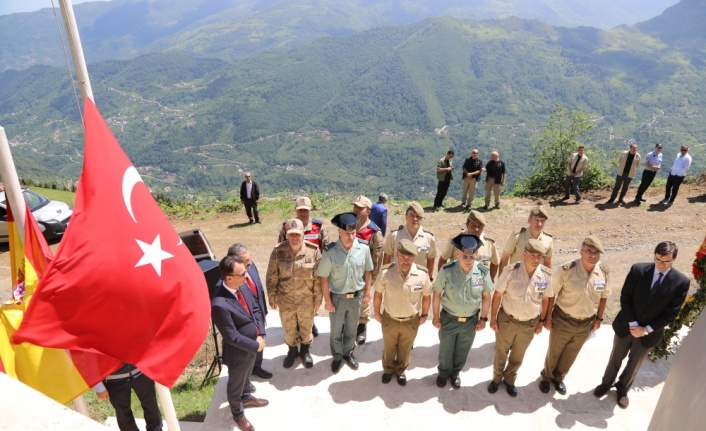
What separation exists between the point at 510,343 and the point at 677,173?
32.0 ft

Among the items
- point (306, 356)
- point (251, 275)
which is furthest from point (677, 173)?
point (251, 275)

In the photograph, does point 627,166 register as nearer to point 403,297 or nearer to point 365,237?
point 365,237

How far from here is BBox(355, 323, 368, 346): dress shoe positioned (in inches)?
237

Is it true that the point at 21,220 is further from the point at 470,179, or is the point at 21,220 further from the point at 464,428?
the point at 470,179

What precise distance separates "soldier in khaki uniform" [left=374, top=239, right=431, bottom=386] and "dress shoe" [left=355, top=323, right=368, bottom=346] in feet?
3.09

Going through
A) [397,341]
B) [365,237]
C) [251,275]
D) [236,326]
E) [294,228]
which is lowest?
[397,341]

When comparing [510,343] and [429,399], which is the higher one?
[510,343]

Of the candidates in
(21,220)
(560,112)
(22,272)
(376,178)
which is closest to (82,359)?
(22,272)

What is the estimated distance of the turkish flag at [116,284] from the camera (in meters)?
2.68

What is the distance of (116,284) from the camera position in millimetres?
2854

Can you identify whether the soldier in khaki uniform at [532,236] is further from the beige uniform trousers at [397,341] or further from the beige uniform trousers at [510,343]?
the beige uniform trousers at [397,341]

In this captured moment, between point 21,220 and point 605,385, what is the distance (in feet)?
19.4

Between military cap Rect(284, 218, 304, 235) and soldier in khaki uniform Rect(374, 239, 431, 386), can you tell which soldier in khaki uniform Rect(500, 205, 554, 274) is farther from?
military cap Rect(284, 218, 304, 235)

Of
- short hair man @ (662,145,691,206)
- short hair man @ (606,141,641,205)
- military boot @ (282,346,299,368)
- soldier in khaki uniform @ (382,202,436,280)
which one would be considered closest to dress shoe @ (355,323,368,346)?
military boot @ (282,346,299,368)
